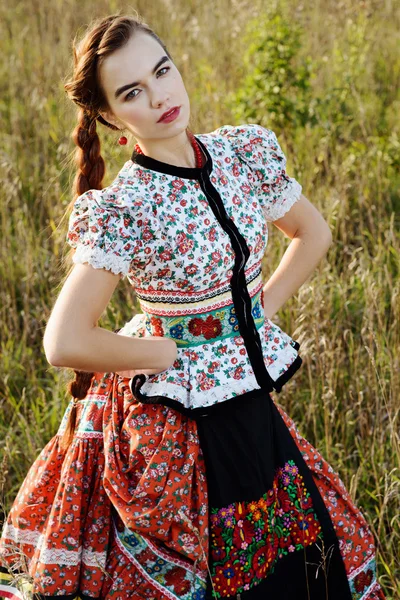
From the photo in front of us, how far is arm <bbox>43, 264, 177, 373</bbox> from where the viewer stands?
159 cm

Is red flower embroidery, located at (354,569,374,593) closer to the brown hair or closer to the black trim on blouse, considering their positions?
the black trim on blouse

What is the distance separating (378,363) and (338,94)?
1778 mm

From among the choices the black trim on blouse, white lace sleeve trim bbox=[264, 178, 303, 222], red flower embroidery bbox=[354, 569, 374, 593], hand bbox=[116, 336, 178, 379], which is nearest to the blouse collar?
the black trim on blouse

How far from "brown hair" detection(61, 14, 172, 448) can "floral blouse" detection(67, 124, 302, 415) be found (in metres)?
0.10

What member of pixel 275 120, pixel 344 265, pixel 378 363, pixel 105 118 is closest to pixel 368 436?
pixel 378 363

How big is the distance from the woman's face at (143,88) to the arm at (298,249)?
443 millimetres

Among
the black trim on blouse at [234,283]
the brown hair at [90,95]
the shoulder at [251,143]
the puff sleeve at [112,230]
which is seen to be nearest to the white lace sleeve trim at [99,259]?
the puff sleeve at [112,230]

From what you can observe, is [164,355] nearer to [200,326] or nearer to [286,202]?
[200,326]

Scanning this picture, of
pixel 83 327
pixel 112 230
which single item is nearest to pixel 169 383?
pixel 83 327

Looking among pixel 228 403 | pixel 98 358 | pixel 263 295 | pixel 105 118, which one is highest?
pixel 105 118

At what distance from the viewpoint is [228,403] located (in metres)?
1.76

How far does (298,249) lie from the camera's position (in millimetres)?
2027

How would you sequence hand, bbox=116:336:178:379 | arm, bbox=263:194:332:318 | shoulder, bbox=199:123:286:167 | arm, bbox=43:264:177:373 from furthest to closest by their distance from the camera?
arm, bbox=263:194:332:318 < shoulder, bbox=199:123:286:167 < hand, bbox=116:336:178:379 < arm, bbox=43:264:177:373

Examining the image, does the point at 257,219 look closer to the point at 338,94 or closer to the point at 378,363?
the point at 378,363
